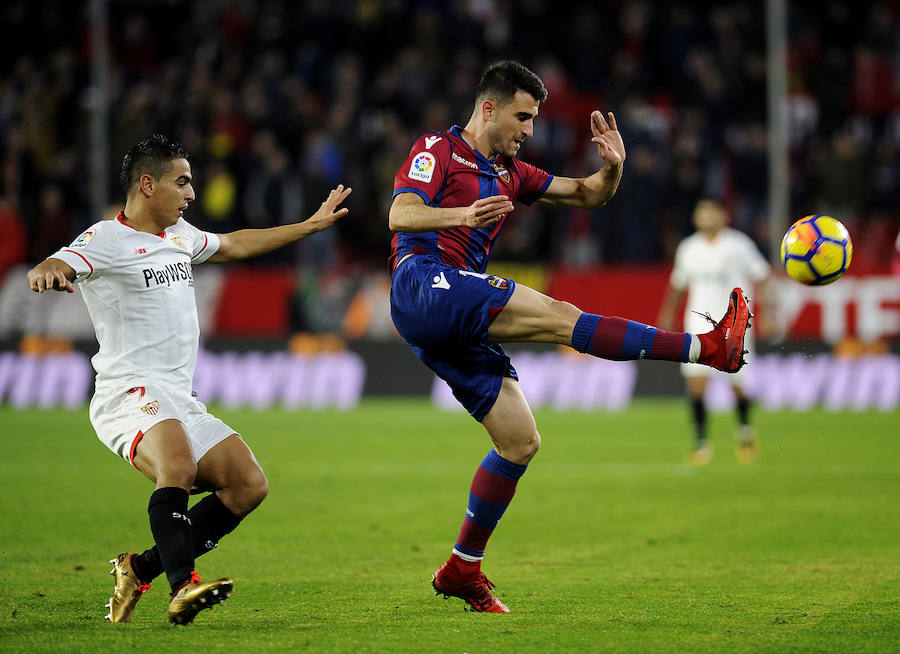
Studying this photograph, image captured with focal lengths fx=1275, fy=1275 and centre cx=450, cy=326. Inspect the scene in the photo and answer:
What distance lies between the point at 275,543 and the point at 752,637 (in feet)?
12.1

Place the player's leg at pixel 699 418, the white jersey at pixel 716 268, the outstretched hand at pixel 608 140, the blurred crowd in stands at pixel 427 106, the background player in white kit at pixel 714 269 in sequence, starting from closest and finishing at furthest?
the outstretched hand at pixel 608 140 → the player's leg at pixel 699 418 → the background player in white kit at pixel 714 269 → the white jersey at pixel 716 268 → the blurred crowd in stands at pixel 427 106

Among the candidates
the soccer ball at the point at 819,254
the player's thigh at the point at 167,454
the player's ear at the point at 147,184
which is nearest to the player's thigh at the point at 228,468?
the player's thigh at the point at 167,454

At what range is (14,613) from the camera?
224 inches

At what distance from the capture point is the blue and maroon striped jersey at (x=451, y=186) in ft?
19.5

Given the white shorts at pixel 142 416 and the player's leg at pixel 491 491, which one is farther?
the player's leg at pixel 491 491

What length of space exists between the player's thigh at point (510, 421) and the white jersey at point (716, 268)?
7.33 meters

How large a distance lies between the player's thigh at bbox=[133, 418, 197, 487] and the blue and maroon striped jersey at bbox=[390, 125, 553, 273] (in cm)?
132

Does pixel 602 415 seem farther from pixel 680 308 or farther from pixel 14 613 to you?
pixel 14 613

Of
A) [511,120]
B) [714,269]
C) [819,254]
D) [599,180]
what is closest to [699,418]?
[714,269]

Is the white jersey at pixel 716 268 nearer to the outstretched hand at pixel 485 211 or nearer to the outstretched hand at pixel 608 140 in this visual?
the outstretched hand at pixel 608 140

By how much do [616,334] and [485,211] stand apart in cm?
78

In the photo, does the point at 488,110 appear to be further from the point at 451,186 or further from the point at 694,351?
the point at 694,351

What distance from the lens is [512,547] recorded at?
7906 mm

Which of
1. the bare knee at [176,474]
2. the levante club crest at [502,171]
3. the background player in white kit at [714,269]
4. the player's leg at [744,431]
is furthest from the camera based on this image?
the background player in white kit at [714,269]
